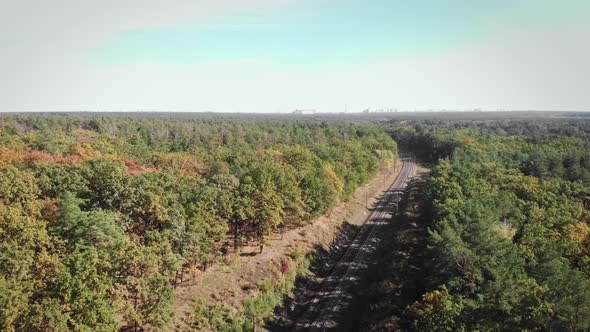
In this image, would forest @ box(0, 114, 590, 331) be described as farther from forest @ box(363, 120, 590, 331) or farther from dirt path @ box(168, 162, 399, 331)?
dirt path @ box(168, 162, 399, 331)

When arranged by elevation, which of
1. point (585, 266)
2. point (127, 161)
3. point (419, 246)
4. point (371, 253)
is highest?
point (127, 161)

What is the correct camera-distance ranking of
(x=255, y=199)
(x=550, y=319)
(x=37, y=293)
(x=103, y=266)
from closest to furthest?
(x=550, y=319), (x=37, y=293), (x=103, y=266), (x=255, y=199)

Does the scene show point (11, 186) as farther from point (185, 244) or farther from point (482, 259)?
point (482, 259)

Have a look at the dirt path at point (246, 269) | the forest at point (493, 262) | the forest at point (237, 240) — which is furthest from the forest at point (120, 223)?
the forest at point (493, 262)

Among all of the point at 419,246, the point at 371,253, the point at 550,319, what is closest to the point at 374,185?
the point at 371,253

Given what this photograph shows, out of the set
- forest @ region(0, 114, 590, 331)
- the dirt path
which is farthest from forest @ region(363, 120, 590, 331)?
the dirt path

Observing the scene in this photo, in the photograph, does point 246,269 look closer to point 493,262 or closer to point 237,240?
point 237,240
